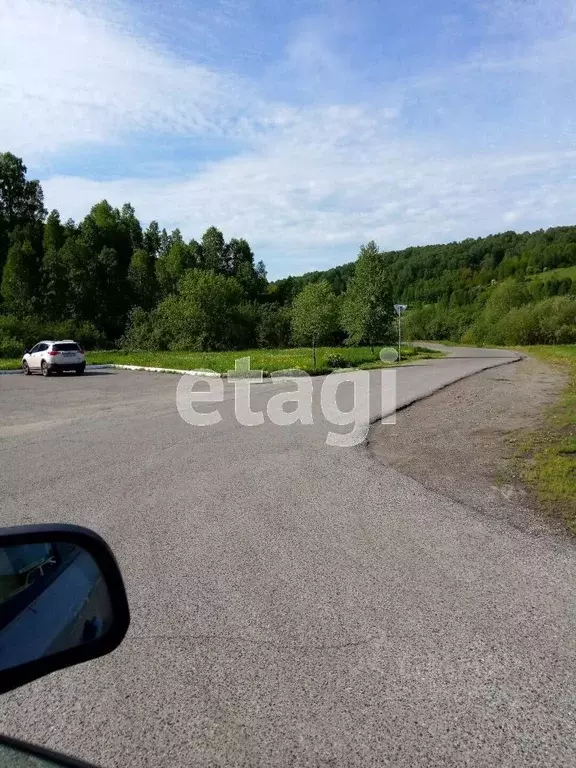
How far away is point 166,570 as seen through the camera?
15.7 ft

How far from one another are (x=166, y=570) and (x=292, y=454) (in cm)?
475

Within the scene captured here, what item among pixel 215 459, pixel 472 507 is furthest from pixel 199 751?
pixel 215 459

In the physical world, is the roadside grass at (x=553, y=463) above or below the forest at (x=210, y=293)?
below

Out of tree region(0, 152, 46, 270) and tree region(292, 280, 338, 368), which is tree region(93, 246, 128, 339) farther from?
tree region(292, 280, 338, 368)

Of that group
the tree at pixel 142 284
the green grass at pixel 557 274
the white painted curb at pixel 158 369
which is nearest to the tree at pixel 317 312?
the white painted curb at pixel 158 369

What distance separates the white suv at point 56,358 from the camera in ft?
93.7

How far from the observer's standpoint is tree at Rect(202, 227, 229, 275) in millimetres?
87250

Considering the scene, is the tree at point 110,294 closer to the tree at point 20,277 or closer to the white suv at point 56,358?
the tree at point 20,277

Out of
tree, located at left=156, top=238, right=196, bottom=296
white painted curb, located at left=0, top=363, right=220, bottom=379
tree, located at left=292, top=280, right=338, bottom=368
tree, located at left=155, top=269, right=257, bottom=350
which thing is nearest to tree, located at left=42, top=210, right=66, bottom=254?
tree, located at left=156, top=238, right=196, bottom=296

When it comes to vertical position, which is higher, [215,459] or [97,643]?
[97,643]

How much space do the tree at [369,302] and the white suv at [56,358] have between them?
19442 millimetres

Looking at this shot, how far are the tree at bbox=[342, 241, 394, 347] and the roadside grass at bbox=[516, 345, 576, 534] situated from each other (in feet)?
95.8

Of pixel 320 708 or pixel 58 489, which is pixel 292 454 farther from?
pixel 320 708

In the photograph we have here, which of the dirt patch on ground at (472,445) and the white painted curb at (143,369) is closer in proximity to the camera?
the dirt patch on ground at (472,445)
